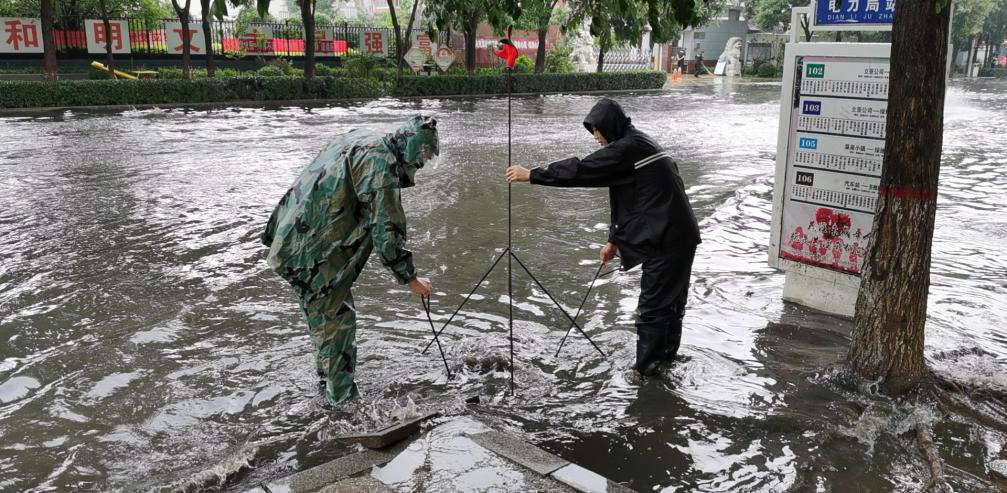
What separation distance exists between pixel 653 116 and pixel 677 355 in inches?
751

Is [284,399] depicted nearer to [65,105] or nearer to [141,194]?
[141,194]

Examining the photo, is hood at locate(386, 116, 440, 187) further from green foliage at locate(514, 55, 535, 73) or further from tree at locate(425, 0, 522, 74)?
green foliage at locate(514, 55, 535, 73)

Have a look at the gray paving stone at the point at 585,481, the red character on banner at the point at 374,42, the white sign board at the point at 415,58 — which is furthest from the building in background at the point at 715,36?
the gray paving stone at the point at 585,481

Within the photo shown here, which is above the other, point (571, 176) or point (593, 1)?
point (593, 1)

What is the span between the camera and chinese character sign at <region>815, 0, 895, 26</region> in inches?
212

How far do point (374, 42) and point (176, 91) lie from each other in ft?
45.4

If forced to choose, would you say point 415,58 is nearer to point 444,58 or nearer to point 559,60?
point 444,58

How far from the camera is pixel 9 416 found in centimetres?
456

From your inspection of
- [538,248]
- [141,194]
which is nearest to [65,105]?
[141,194]

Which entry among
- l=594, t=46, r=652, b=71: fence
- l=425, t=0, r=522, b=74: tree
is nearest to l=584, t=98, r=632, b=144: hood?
l=425, t=0, r=522, b=74: tree

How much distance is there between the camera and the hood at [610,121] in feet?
15.9

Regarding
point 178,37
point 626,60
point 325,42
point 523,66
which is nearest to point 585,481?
point 178,37

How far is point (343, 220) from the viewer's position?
13.6 feet

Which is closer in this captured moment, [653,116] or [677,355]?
[677,355]
